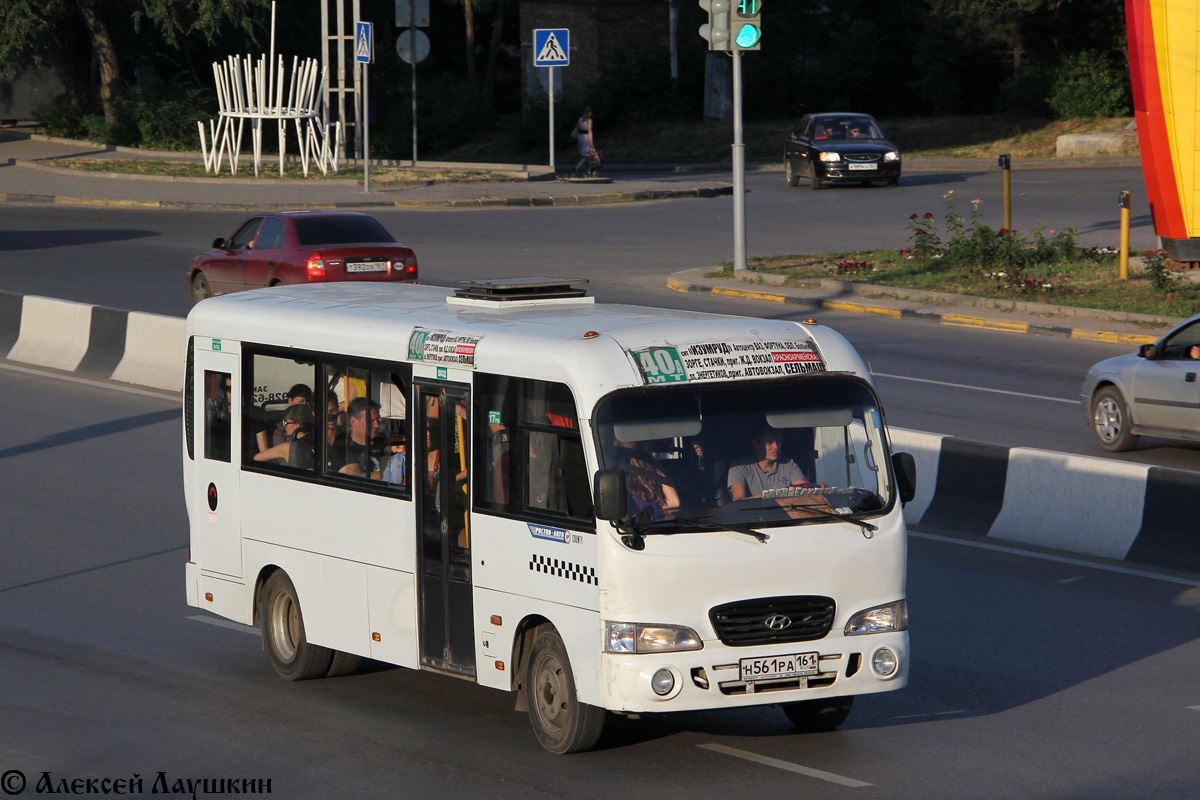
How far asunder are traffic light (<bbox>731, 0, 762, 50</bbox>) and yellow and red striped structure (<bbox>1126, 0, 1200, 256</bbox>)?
5.36 metres

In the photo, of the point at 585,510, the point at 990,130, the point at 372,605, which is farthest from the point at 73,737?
the point at 990,130

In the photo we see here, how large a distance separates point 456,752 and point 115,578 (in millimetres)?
4321

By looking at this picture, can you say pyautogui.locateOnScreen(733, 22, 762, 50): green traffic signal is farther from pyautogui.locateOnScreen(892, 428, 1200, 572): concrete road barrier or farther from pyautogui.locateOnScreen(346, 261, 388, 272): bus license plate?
pyautogui.locateOnScreen(892, 428, 1200, 572): concrete road barrier

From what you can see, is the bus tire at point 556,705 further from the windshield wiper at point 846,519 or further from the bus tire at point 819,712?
the windshield wiper at point 846,519

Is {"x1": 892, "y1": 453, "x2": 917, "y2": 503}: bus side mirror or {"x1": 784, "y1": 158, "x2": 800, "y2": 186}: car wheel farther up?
{"x1": 784, "y1": 158, "x2": 800, "y2": 186}: car wheel

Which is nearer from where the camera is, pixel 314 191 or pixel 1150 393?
pixel 1150 393

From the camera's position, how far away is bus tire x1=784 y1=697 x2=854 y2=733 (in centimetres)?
775

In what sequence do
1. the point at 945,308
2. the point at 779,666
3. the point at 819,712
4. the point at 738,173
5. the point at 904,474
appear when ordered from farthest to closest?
the point at 738,173
the point at 945,308
the point at 904,474
the point at 819,712
the point at 779,666

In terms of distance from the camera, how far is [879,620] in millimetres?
7414

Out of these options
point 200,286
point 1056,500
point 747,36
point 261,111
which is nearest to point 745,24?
point 747,36

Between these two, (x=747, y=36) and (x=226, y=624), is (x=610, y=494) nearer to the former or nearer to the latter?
(x=226, y=624)

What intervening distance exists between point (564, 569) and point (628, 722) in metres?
1.07

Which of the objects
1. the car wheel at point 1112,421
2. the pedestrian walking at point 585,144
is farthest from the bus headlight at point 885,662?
the pedestrian walking at point 585,144

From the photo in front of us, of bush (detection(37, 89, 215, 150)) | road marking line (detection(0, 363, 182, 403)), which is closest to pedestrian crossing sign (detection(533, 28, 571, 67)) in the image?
bush (detection(37, 89, 215, 150))
